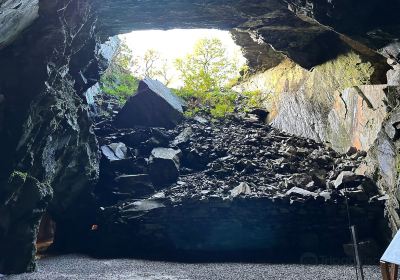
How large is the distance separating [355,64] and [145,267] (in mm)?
10234

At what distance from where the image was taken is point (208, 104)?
19609 millimetres

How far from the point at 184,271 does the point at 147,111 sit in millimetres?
9182

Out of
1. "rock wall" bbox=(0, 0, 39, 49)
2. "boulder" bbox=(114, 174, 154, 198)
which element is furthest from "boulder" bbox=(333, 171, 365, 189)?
"rock wall" bbox=(0, 0, 39, 49)

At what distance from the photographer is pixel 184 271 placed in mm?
9477

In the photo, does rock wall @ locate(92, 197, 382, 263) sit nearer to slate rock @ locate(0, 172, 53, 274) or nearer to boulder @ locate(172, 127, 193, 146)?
slate rock @ locate(0, 172, 53, 274)

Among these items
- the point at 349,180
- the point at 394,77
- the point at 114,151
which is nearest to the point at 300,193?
the point at 349,180

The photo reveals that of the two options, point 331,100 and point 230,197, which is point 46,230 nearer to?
point 230,197

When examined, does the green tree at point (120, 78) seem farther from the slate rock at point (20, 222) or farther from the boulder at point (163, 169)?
the slate rock at point (20, 222)

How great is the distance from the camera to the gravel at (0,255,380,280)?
8.65 meters

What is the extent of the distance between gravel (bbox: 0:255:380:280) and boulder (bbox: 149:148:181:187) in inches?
138

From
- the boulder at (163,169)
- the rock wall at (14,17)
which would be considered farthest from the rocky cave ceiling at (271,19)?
the boulder at (163,169)

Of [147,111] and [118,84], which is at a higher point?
[118,84]

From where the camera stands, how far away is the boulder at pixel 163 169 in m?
13.6

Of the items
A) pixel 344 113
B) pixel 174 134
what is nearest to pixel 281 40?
pixel 344 113
